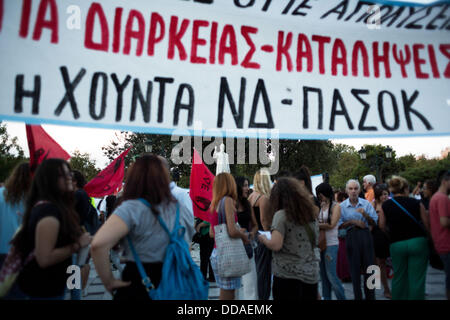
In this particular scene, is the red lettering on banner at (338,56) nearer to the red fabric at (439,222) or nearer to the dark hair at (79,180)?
the red fabric at (439,222)

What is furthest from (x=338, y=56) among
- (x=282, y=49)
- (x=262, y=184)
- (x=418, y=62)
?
(x=262, y=184)

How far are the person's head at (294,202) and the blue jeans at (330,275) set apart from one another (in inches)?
70.7

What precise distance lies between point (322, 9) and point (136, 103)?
1.48 metres

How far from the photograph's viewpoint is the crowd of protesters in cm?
228

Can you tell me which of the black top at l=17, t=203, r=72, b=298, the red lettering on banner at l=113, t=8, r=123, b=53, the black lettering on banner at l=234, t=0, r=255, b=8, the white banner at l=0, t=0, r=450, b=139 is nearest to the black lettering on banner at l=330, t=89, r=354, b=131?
the white banner at l=0, t=0, r=450, b=139

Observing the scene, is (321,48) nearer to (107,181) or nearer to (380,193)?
(380,193)

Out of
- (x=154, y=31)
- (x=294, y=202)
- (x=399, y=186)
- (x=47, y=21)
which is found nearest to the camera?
(x=47, y=21)

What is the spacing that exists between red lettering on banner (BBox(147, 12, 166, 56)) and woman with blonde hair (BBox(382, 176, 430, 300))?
11.4 ft

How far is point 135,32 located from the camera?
2297 millimetres

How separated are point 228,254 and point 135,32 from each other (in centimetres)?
258

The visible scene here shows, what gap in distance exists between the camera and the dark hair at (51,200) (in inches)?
91.8

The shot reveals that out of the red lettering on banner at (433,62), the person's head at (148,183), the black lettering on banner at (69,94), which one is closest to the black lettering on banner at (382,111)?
the red lettering on banner at (433,62)

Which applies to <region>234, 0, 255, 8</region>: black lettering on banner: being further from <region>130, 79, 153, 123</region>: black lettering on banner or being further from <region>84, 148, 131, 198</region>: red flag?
<region>84, 148, 131, 198</region>: red flag
